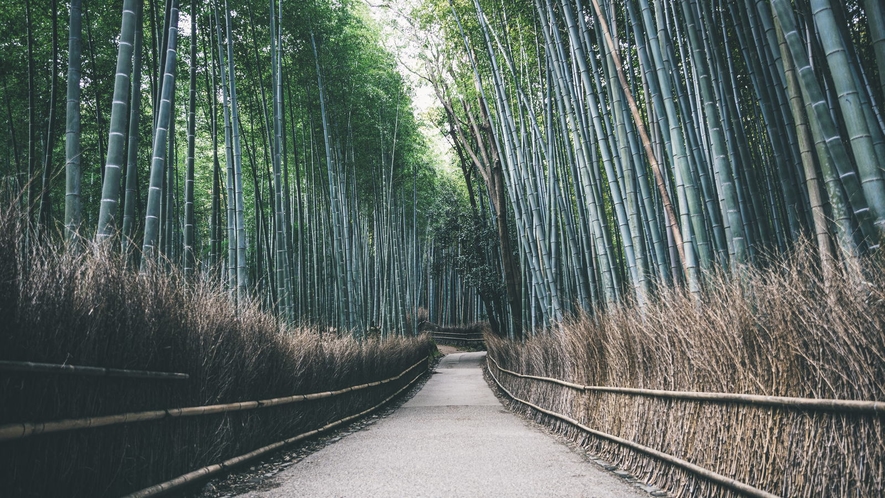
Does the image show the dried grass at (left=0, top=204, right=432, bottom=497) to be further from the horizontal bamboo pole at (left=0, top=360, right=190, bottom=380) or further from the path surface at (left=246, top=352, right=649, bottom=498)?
the path surface at (left=246, top=352, right=649, bottom=498)

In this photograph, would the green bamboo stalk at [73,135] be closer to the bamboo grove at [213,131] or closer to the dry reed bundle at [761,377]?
the bamboo grove at [213,131]

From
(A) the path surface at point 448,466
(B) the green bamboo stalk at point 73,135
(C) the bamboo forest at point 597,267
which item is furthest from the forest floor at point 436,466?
(B) the green bamboo stalk at point 73,135

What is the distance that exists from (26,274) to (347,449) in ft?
8.86

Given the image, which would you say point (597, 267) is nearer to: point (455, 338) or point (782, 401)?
point (782, 401)

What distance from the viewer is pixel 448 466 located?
3.29 metres

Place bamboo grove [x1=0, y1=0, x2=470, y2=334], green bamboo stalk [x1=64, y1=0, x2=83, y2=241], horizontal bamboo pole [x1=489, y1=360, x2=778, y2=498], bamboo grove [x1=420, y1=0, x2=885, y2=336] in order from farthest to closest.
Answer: bamboo grove [x1=0, y1=0, x2=470, y2=334] < green bamboo stalk [x1=64, y1=0, x2=83, y2=241] < bamboo grove [x1=420, y1=0, x2=885, y2=336] < horizontal bamboo pole [x1=489, y1=360, x2=778, y2=498]

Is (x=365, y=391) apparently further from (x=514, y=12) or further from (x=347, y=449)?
(x=514, y=12)

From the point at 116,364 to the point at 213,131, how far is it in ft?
14.1

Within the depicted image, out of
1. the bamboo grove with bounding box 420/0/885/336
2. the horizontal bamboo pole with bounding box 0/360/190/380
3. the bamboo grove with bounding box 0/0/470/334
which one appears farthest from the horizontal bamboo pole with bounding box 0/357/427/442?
the bamboo grove with bounding box 420/0/885/336

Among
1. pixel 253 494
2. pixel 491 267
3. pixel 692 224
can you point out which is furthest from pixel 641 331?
pixel 491 267

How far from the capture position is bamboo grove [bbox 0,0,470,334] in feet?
10.5

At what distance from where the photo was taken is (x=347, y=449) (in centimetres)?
398

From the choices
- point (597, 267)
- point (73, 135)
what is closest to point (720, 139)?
point (73, 135)

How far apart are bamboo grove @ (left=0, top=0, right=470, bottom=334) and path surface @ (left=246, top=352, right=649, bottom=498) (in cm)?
129
